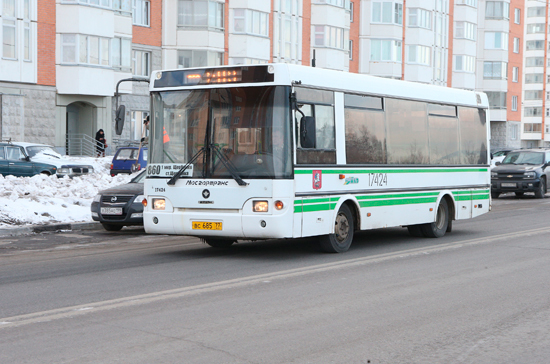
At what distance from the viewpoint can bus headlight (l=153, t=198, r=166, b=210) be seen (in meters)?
11.9

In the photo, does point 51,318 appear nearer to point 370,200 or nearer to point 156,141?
point 156,141

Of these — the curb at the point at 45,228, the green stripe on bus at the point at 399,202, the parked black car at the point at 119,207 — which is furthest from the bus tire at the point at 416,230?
the curb at the point at 45,228

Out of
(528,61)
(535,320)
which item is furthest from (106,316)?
(528,61)

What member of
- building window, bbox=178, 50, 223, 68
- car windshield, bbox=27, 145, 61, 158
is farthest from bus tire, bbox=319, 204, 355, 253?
building window, bbox=178, 50, 223, 68

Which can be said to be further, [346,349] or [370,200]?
[370,200]

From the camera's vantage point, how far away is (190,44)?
159 ft

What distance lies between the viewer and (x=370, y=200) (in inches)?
512

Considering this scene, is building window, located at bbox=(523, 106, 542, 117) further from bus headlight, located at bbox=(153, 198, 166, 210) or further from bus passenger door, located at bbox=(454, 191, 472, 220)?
bus headlight, located at bbox=(153, 198, 166, 210)

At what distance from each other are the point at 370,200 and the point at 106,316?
6381mm

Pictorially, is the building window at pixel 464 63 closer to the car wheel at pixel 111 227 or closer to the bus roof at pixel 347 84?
the bus roof at pixel 347 84

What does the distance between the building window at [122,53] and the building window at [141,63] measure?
4.63 feet

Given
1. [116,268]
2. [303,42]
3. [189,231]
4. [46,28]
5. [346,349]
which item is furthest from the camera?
[303,42]

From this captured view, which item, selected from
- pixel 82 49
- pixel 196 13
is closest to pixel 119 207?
pixel 82 49

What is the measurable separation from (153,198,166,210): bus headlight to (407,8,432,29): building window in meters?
→ 56.9
